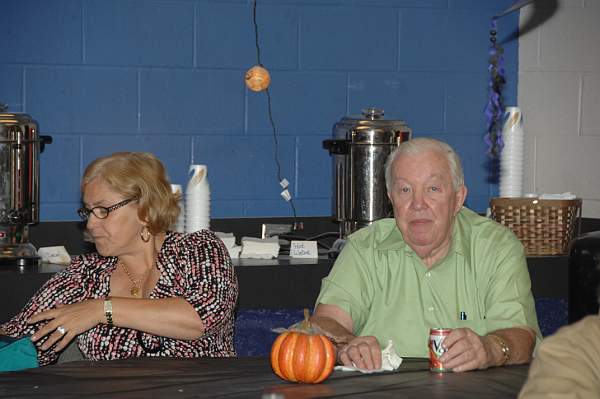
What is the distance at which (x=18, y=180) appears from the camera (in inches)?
136

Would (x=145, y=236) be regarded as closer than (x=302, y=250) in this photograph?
Yes

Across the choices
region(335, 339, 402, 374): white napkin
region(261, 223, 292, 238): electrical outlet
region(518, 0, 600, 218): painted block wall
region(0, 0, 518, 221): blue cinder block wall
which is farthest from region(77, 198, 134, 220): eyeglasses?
region(518, 0, 600, 218): painted block wall

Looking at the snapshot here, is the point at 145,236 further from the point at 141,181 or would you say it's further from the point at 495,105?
the point at 495,105

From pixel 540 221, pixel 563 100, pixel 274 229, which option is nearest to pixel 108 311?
pixel 274 229

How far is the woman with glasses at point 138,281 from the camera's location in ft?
8.31

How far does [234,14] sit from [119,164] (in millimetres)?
1361

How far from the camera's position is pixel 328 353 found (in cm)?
198

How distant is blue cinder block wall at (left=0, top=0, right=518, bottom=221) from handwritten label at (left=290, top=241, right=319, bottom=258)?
1.46ft

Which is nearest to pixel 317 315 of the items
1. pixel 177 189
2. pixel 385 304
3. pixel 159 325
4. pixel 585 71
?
pixel 385 304

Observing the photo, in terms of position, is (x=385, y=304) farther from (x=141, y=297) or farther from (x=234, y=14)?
(x=234, y=14)

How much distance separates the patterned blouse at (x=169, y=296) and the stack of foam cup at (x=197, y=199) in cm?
89

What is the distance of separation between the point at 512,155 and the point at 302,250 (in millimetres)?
905

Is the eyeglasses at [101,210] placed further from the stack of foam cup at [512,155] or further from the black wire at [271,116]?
the stack of foam cup at [512,155]

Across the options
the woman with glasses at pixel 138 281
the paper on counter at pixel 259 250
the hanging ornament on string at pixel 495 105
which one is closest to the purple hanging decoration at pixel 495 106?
the hanging ornament on string at pixel 495 105
